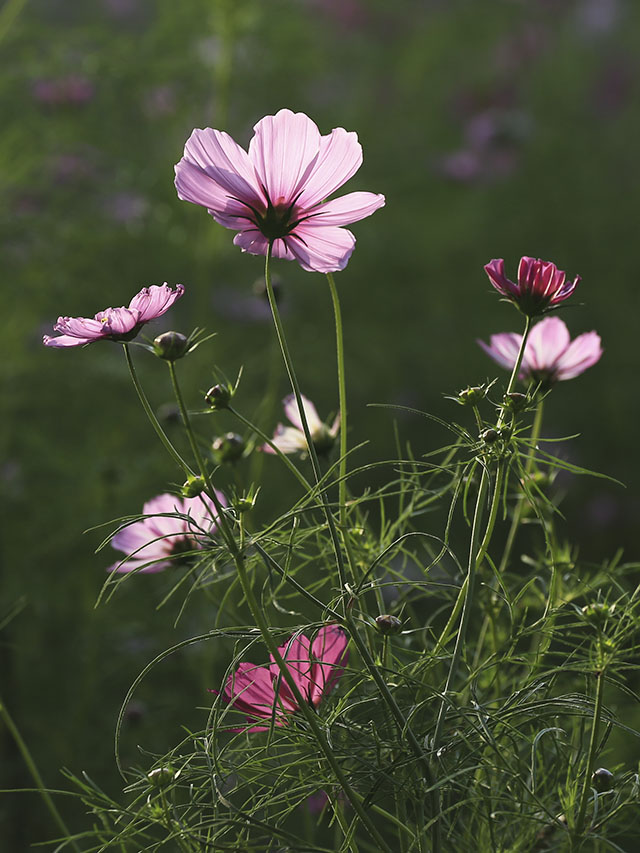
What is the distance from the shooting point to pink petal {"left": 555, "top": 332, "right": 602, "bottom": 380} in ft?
1.61

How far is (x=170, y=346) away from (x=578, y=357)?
25cm

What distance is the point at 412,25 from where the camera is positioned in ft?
8.73

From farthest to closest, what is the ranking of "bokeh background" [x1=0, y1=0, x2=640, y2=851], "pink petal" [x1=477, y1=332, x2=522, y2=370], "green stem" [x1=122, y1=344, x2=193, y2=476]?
"bokeh background" [x1=0, y1=0, x2=640, y2=851], "pink petal" [x1=477, y1=332, x2=522, y2=370], "green stem" [x1=122, y1=344, x2=193, y2=476]

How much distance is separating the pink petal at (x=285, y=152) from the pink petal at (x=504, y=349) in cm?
13

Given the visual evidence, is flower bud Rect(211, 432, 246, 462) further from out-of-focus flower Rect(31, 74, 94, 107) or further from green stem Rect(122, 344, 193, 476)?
out-of-focus flower Rect(31, 74, 94, 107)

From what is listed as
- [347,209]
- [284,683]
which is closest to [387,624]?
[284,683]

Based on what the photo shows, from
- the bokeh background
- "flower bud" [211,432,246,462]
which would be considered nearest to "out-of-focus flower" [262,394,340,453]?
"flower bud" [211,432,246,462]

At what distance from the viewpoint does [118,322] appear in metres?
0.37

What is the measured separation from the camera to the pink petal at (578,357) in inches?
19.3

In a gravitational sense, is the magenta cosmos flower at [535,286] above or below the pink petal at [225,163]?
below

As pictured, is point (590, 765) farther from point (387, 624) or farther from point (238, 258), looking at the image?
point (238, 258)

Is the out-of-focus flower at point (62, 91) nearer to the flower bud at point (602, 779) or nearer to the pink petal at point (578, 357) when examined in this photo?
the pink petal at point (578, 357)

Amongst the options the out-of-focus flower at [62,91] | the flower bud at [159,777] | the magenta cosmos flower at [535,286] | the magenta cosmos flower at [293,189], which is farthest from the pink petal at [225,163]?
the out-of-focus flower at [62,91]

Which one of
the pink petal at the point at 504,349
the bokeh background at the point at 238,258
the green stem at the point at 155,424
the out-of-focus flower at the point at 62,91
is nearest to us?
the green stem at the point at 155,424
